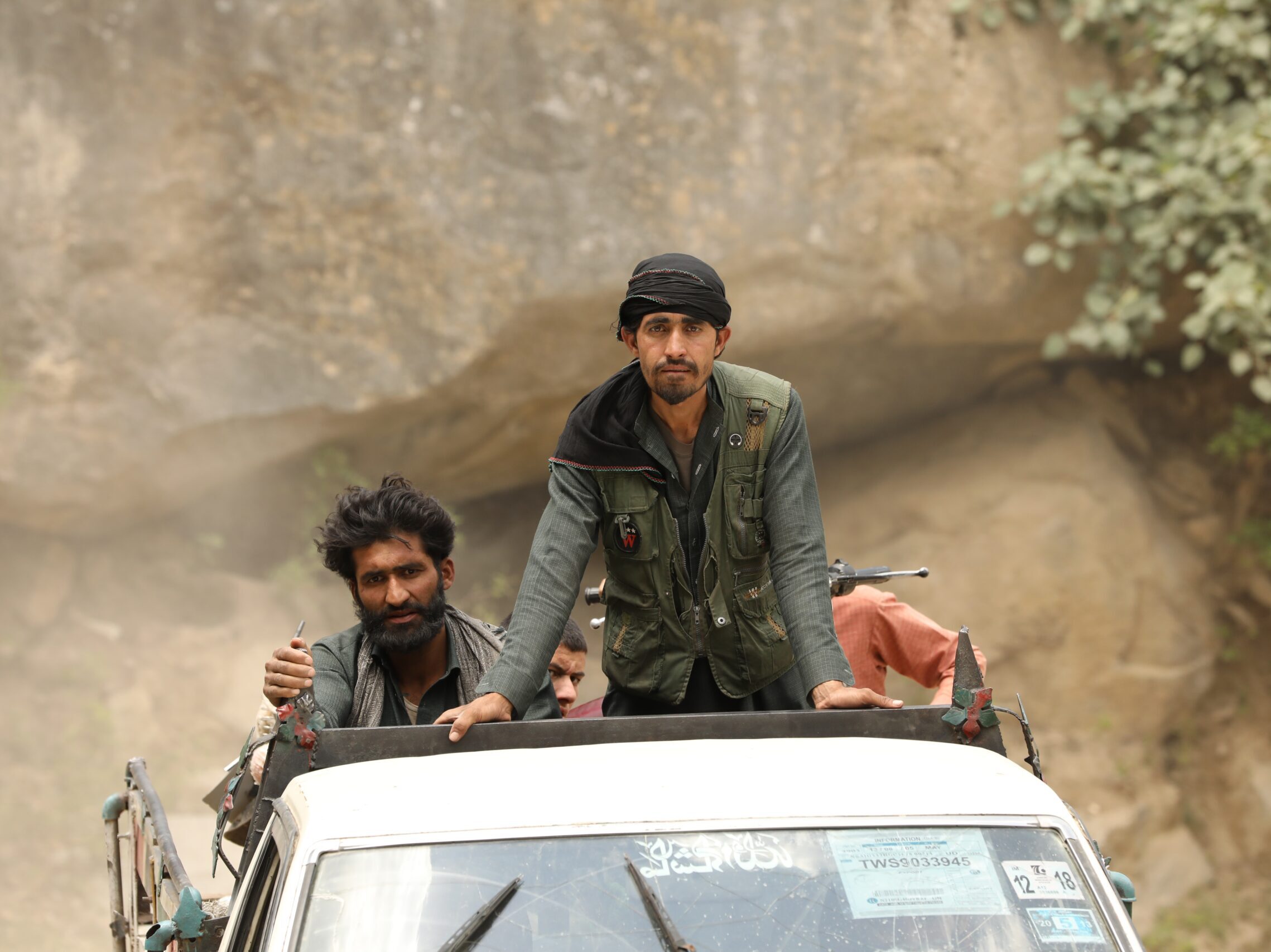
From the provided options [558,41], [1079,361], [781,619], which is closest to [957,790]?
[781,619]

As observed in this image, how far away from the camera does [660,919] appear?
171cm

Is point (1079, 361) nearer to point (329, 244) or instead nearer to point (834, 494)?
point (834, 494)

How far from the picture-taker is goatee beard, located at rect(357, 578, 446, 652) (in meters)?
3.16

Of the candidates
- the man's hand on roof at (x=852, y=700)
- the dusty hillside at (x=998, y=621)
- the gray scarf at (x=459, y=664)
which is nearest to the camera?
the man's hand on roof at (x=852, y=700)

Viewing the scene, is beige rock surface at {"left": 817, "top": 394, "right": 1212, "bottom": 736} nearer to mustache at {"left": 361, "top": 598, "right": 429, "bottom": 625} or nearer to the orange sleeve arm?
the orange sleeve arm

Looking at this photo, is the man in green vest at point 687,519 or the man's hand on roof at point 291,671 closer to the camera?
the man's hand on roof at point 291,671

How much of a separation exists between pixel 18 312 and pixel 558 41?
2.72 meters

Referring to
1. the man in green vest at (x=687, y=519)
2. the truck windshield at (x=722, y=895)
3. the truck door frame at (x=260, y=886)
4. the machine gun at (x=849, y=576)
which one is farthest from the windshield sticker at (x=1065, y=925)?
the machine gun at (x=849, y=576)

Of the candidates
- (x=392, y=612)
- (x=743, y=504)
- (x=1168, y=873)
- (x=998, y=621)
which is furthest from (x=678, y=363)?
(x=1168, y=873)

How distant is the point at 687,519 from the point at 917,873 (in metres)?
1.12

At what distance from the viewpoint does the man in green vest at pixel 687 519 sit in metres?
2.65

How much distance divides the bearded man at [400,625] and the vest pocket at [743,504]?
2.06ft

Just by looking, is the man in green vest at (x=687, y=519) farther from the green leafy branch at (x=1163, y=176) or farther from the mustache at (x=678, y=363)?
the green leafy branch at (x=1163, y=176)

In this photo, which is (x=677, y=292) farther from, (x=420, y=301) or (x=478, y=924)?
(x=420, y=301)
